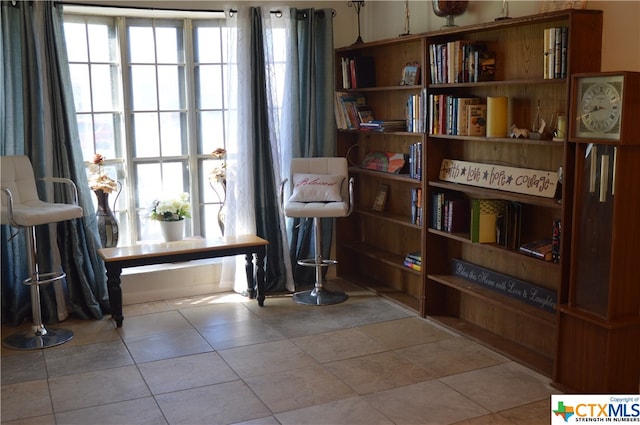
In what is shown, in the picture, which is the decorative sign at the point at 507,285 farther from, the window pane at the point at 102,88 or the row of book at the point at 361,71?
the window pane at the point at 102,88

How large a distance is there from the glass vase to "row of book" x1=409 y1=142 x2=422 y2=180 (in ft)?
7.26

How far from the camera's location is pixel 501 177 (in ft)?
13.9

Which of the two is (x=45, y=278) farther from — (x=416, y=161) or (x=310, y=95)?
(x=416, y=161)

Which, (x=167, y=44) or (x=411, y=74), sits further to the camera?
(x=167, y=44)

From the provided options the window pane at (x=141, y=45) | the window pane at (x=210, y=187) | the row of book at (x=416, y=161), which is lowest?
the window pane at (x=210, y=187)

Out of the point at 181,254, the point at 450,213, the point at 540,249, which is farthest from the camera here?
the point at 181,254

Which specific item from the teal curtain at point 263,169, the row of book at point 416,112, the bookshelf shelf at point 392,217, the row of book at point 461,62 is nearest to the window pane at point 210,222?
the teal curtain at point 263,169

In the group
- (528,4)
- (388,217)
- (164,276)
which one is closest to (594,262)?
(528,4)

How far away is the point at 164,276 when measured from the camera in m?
5.44

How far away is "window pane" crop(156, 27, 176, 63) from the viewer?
5418mm

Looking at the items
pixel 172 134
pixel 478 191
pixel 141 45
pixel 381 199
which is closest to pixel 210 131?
pixel 172 134

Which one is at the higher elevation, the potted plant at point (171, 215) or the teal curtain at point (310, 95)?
the teal curtain at point (310, 95)

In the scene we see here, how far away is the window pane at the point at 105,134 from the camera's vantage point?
5324mm

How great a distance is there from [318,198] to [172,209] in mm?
1111
